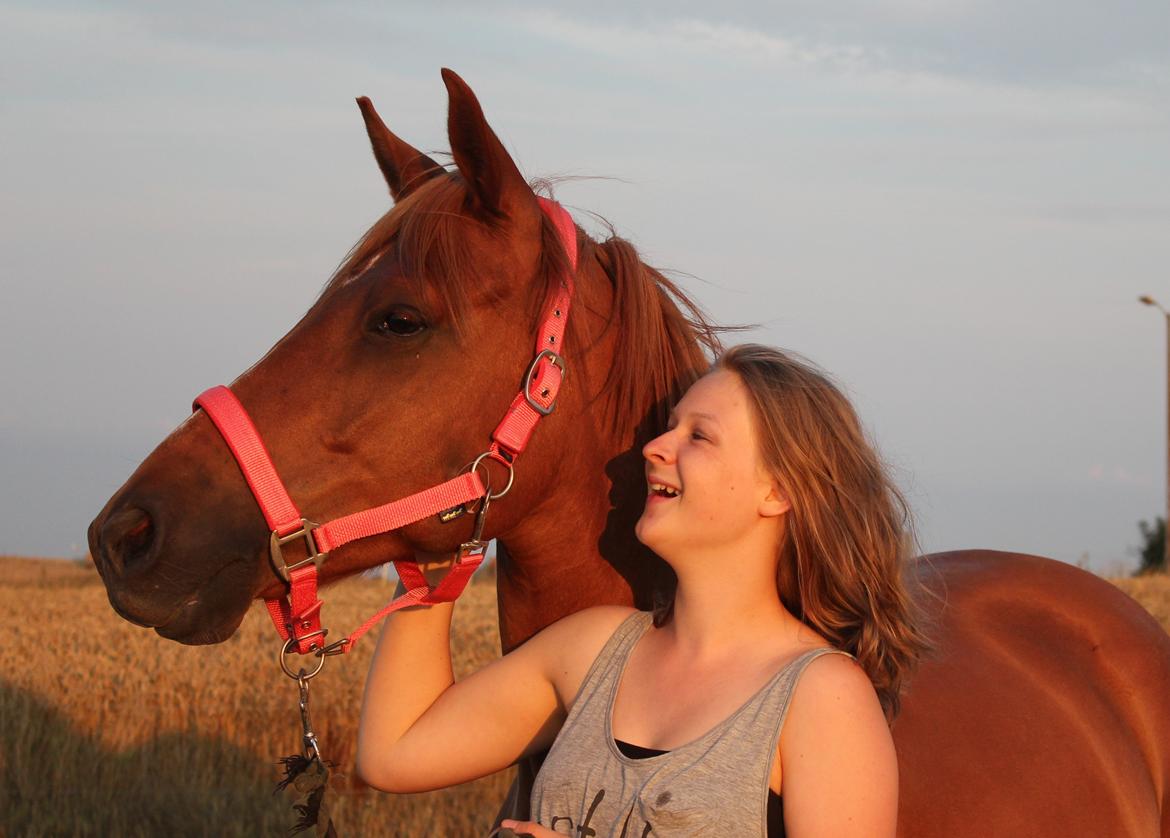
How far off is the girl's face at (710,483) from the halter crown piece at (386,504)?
0.28 m

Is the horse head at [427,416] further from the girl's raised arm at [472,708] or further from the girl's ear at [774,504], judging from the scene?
the girl's ear at [774,504]

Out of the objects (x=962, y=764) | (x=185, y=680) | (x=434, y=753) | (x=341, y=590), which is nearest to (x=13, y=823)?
(x=185, y=680)

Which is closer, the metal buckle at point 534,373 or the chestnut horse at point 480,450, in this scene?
the chestnut horse at point 480,450

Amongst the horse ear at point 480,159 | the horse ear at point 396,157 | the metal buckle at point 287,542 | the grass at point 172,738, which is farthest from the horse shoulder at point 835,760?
the grass at point 172,738

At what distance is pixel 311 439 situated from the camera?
2.38 m

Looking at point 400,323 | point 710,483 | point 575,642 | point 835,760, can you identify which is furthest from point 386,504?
point 835,760

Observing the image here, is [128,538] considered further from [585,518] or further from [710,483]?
[710,483]

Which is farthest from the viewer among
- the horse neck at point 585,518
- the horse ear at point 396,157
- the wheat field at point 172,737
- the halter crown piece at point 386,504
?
the wheat field at point 172,737

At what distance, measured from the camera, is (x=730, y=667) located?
7.56 feet

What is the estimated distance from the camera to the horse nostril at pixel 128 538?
2.24 m

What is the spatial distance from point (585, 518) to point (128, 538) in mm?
939

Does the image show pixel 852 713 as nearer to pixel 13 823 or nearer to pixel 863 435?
pixel 863 435

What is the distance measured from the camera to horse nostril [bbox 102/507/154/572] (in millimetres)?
2236

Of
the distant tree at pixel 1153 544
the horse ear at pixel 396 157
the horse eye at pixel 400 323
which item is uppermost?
the horse ear at pixel 396 157
